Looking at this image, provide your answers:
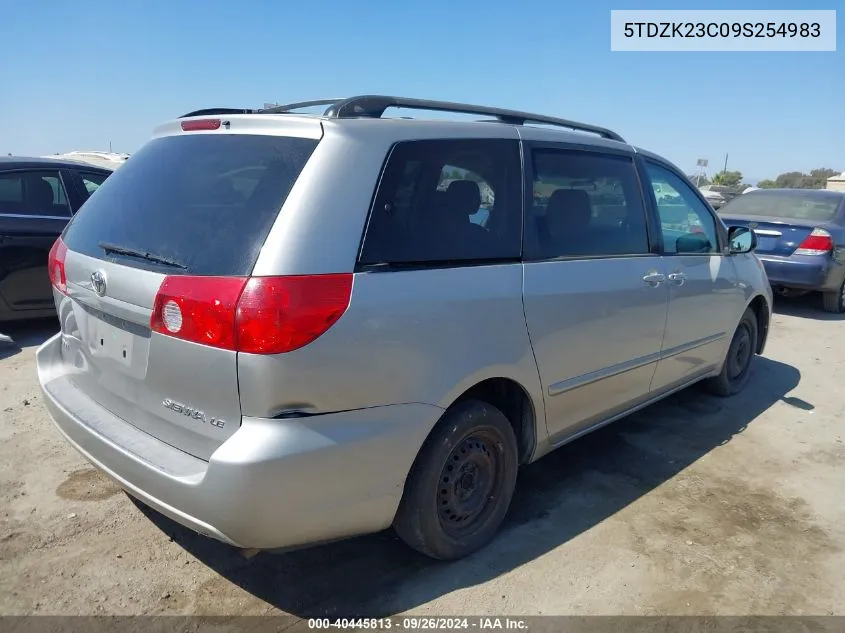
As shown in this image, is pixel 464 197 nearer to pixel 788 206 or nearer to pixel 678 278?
pixel 678 278

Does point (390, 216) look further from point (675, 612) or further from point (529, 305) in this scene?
point (675, 612)

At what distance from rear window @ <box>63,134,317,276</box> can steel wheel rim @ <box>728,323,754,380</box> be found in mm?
3943

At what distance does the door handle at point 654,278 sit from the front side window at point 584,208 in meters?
0.14

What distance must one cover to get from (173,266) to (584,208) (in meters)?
2.05

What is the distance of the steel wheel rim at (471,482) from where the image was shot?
107 inches

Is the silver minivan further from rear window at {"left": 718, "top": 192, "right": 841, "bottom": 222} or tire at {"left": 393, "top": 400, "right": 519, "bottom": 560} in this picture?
rear window at {"left": 718, "top": 192, "right": 841, "bottom": 222}

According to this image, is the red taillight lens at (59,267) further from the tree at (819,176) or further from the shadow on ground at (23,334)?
the tree at (819,176)

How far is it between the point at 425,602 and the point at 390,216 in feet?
4.92

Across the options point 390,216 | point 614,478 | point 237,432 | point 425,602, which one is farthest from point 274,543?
point 614,478

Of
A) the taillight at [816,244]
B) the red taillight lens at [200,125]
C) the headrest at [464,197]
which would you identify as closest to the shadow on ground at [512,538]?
the headrest at [464,197]

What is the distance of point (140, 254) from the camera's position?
2422mm

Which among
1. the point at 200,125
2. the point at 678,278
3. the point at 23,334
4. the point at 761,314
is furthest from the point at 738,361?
the point at 23,334

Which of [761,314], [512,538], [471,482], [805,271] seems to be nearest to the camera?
[471,482]

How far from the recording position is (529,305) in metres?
2.84
